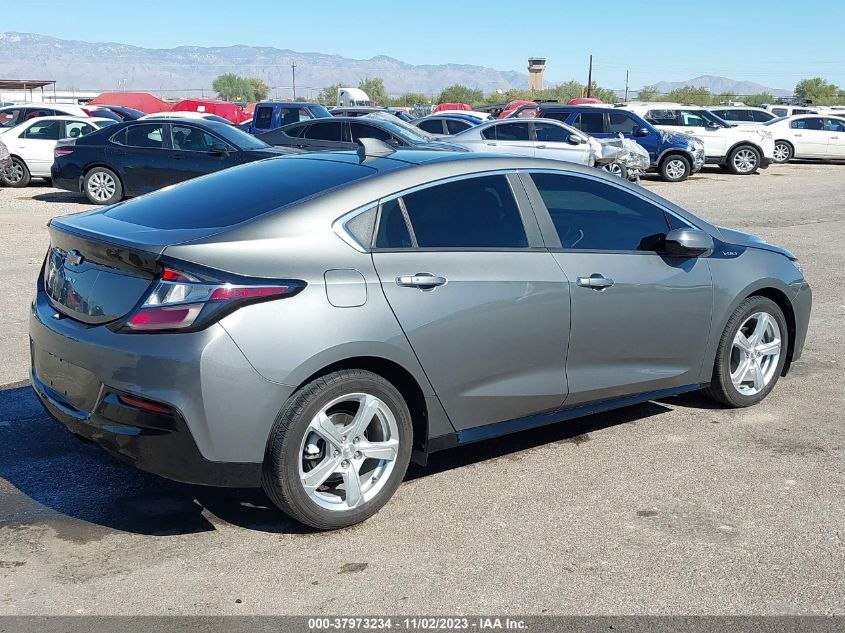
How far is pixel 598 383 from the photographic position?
520cm

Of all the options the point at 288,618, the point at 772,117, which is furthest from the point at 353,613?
the point at 772,117

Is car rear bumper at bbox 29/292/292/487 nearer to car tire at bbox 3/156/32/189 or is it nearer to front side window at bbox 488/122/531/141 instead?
car tire at bbox 3/156/32/189

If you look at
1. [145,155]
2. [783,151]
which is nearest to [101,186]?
[145,155]

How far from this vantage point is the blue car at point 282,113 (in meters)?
24.9

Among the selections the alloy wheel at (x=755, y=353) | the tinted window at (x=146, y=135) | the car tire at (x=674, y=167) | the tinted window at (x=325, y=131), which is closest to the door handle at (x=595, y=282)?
the alloy wheel at (x=755, y=353)

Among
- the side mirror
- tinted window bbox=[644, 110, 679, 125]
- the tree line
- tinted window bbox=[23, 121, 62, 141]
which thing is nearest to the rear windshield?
the side mirror

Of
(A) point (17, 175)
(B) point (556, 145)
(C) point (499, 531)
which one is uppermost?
(B) point (556, 145)

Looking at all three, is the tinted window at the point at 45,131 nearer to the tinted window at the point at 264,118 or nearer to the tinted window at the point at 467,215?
the tinted window at the point at 264,118

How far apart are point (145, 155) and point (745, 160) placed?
1713cm

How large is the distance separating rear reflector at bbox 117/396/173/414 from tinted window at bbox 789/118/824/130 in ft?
97.6

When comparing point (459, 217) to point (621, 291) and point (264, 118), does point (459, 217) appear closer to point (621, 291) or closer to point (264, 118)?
point (621, 291)

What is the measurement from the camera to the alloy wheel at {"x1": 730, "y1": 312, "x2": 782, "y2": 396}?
6.01 metres

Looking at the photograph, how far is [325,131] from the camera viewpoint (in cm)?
2052

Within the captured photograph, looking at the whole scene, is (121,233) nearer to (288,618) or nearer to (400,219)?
(400,219)
